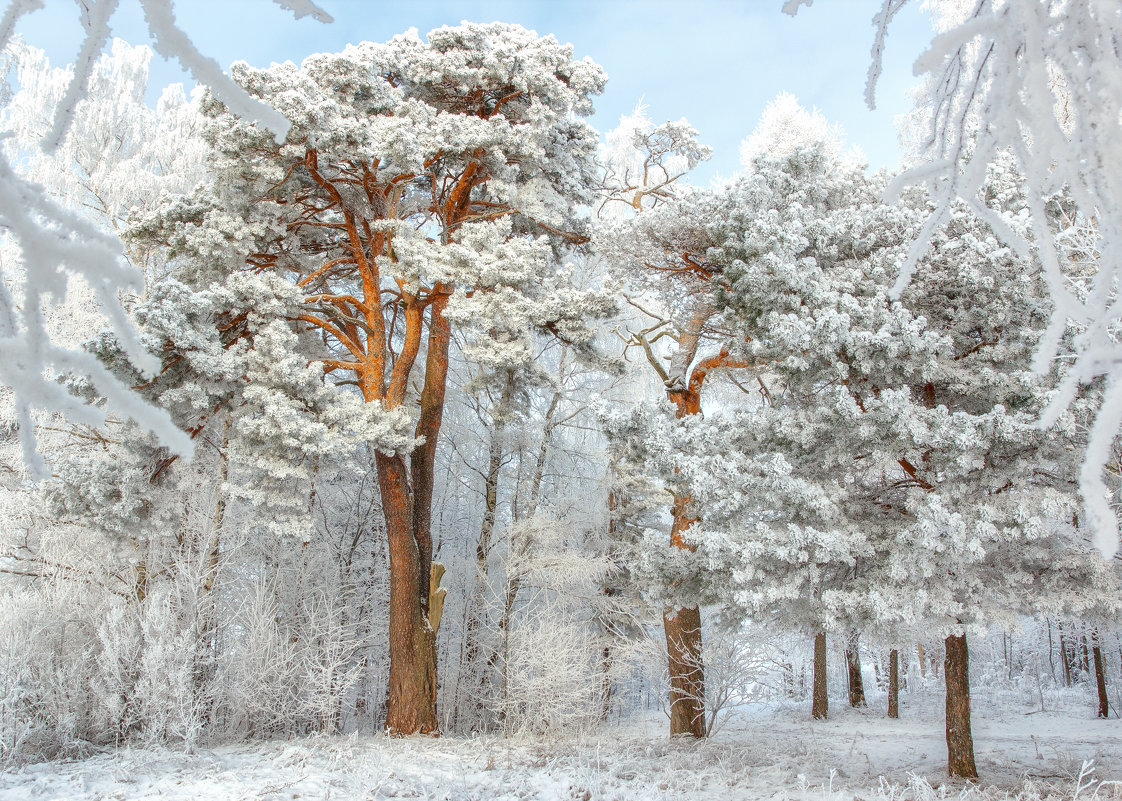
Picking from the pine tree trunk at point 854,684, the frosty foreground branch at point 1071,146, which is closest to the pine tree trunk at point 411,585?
the frosty foreground branch at point 1071,146

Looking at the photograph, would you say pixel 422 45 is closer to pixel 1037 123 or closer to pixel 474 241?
pixel 474 241

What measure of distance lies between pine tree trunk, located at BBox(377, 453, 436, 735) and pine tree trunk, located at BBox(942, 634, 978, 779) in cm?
542

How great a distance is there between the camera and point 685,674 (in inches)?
317

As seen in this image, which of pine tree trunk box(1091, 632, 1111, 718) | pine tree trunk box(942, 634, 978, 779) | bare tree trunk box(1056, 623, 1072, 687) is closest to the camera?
pine tree trunk box(942, 634, 978, 779)

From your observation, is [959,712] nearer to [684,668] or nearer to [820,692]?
[684,668]

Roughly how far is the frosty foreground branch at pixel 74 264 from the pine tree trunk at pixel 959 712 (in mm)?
7297

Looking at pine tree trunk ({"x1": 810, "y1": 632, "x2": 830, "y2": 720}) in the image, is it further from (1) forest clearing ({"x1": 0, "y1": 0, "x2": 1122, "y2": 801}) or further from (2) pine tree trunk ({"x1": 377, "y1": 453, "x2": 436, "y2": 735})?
(2) pine tree trunk ({"x1": 377, "y1": 453, "x2": 436, "y2": 735})

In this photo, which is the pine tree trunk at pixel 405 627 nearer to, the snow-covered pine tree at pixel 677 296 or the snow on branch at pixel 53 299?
the snow-covered pine tree at pixel 677 296

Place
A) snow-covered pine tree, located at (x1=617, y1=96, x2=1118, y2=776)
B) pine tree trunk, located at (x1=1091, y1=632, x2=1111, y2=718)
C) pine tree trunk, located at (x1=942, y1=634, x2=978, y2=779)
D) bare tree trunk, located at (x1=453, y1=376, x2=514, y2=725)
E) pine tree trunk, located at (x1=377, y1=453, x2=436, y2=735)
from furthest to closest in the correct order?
pine tree trunk, located at (x1=1091, y1=632, x2=1111, y2=718), bare tree trunk, located at (x1=453, y1=376, x2=514, y2=725), pine tree trunk, located at (x1=377, y1=453, x2=436, y2=735), pine tree trunk, located at (x1=942, y1=634, x2=978, y2=779), snow-covered pine tree, located at (x1=617, y1=96, x2=1118, y2=776)

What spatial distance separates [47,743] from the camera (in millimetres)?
5961

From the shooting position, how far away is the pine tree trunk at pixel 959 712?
20.6 ft

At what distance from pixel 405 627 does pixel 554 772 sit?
111 inches

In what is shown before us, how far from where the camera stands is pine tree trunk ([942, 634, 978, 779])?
6.29 meters

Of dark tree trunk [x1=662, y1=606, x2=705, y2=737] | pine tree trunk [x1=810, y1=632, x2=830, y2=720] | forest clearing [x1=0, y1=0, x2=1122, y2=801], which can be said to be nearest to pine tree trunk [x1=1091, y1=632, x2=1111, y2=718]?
forest clearing [x1=0, y1=0, x2=1122, y2=801]
